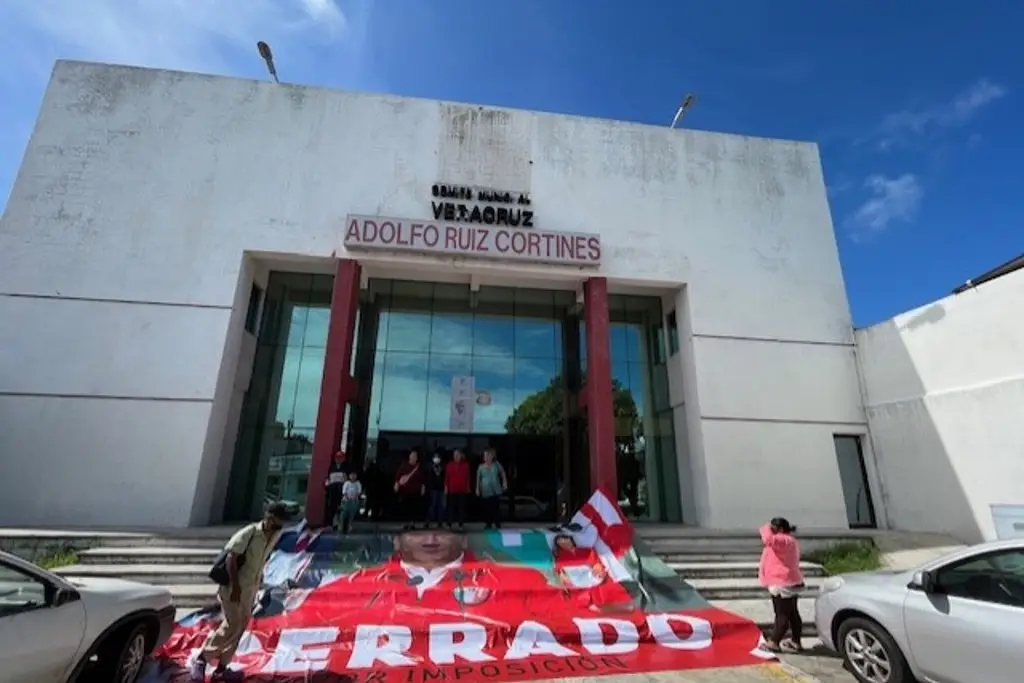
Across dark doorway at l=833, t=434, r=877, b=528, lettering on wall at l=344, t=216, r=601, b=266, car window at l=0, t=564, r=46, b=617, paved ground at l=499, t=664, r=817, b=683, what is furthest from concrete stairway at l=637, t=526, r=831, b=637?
car window at l=0, t=564, r=46, b=617

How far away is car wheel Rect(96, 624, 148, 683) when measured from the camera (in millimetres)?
3984

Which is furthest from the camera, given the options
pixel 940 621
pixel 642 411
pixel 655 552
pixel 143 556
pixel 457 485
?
pixel 642 411

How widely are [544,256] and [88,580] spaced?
9.82m

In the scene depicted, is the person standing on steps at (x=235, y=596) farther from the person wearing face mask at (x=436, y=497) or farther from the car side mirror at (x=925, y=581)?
the car side mirror at (x=925, y=581)

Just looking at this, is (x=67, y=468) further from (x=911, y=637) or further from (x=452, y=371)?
(x=911, y=637)

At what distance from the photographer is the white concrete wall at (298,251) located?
10.0 metres

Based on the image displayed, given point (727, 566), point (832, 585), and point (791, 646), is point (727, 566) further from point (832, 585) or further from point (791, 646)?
point (832, 585)

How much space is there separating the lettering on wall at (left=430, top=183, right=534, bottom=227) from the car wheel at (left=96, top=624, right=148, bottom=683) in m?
9.74

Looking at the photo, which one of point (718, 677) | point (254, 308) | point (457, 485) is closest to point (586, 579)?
point (718, 677)

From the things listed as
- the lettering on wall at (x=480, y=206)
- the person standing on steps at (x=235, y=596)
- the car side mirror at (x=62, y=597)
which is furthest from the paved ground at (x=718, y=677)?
the lettering on wall at (x=480, y=206)

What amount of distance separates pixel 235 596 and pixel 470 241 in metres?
8.89

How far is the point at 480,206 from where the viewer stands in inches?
484

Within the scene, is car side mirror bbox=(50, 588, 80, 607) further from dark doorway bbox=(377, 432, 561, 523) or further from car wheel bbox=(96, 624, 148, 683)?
dark doorway bbox=(377, 432, 561, 523)

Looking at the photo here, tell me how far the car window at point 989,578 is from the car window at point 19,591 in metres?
7.08
